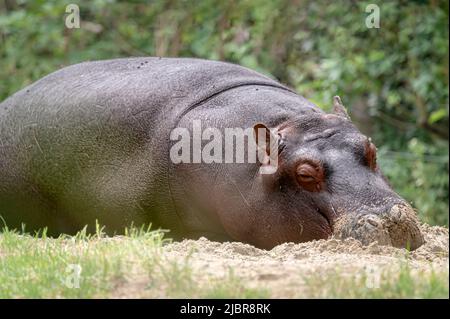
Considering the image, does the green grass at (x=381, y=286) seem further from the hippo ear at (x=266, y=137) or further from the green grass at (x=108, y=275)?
the hippo ear at (x=266, y=137)

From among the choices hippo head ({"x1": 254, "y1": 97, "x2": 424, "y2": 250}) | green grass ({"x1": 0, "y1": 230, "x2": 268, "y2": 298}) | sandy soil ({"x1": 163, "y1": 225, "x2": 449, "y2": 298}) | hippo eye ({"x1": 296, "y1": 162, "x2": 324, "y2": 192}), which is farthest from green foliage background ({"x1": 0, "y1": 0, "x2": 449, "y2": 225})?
green grass ({"x1": 0, "y1": 230, "x2": 268, "y2": 298})

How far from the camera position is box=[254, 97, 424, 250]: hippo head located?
5039mm

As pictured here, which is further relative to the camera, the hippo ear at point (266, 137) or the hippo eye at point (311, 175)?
the hippo ear at point (266, 137)

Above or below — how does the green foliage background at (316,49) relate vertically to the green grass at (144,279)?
above

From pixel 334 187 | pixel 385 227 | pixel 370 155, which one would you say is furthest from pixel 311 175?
pixel 385 227

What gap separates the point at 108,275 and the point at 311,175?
165 centimetres

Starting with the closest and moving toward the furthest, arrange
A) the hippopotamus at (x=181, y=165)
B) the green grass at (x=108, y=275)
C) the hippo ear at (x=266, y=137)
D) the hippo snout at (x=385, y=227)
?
the green grass at (x=108, y=275) → the hippo snout at (x=385, y=227) → the hippopotamus at (x=181, y=165) → the hippo ear at (x=266, y=137)

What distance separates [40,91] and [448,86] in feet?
17.3

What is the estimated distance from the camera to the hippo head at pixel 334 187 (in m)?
5.04

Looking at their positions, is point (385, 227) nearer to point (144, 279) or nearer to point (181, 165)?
point (181, 165)

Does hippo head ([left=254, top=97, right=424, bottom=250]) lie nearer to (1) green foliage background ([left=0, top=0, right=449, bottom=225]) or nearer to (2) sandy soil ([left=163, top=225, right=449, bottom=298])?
(2) sandy soil ([left=163, top=225, right=449, bottom=298])

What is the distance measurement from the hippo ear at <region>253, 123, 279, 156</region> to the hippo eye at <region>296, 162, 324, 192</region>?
0.21 metres

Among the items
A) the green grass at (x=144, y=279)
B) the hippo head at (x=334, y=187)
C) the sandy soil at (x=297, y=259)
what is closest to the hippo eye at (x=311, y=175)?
the hippo head at (x=334, y=187)

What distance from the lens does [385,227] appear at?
500cm
